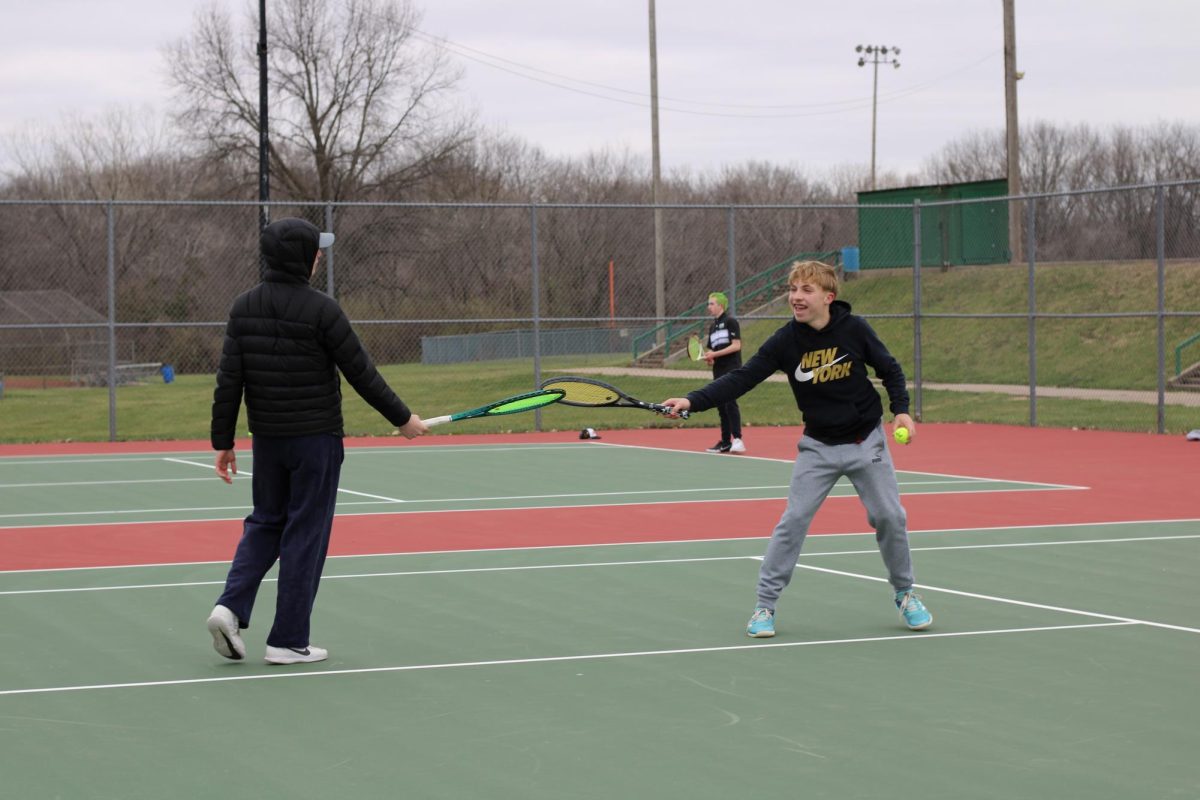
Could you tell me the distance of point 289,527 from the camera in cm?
706

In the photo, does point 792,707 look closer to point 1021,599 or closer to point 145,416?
point 1021,599

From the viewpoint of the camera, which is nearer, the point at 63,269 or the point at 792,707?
the point at 792,707

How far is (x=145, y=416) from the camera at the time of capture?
89.7ft

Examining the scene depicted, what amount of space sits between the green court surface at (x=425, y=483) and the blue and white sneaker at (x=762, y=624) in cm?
595

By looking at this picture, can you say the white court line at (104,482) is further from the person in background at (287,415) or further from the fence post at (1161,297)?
the fence post at (1161,297)

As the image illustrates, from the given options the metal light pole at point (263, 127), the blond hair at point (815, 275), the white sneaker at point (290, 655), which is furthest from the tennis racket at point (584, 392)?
the metal light pole at point (263, 127)

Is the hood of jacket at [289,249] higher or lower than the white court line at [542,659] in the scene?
higher

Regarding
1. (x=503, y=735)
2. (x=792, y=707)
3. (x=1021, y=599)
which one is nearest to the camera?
(x=503, y=735)

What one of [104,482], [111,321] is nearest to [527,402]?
[104,482]

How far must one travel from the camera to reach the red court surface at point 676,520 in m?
11.1

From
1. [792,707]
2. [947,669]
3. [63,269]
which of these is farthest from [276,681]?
[63,269]

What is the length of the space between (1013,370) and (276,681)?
2580cm

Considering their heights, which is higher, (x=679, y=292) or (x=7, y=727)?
(x=679, y=292)

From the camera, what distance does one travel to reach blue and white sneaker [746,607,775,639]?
25.2 feet
